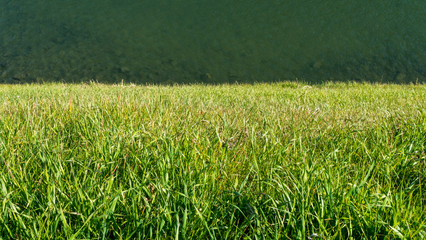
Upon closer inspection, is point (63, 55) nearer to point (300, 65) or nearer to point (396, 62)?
point (300, 65)

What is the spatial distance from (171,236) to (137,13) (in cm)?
1321

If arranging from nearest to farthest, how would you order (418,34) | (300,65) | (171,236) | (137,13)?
(171,236), (300,65), (418,34), (137,13)

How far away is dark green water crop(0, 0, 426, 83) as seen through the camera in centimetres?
1082

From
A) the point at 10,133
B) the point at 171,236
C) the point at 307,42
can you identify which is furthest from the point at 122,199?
the point at 307,42

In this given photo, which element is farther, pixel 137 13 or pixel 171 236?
pixel 137 13

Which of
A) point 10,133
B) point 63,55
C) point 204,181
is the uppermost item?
point 63,55

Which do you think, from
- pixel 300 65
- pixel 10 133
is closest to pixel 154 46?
pixel 300 65

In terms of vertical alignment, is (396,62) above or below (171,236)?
above

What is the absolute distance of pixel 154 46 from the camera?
38.8ft

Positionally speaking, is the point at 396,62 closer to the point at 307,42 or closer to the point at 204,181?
the point at 307,42

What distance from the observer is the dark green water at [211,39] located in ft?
35.5

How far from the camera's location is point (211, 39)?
12.1 m

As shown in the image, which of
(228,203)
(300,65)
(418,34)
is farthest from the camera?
(418,34)

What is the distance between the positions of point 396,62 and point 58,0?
43.6 ft
